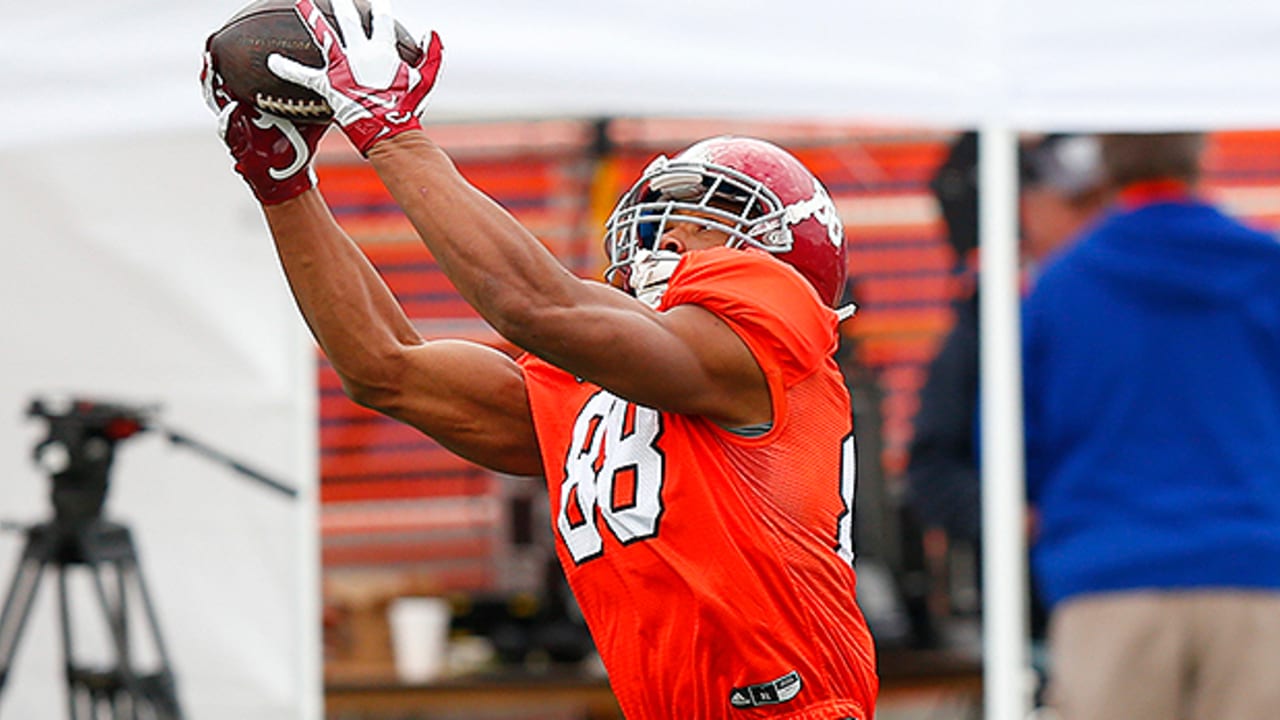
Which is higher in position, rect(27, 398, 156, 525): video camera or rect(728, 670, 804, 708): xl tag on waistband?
rect(27, 398, 156, 525): video camera

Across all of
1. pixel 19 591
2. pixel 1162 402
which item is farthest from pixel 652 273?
pixel 19 591

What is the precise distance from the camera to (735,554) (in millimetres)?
2502

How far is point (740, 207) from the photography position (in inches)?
105

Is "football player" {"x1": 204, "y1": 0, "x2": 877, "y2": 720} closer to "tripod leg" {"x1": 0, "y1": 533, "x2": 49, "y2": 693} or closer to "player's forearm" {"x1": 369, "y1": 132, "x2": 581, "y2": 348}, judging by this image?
"player's forearm" {"x1": 369, "y1": 132, "x2": 581, "y2": 348}

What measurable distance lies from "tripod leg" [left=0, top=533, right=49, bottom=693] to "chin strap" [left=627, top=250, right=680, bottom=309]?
2.02 metres

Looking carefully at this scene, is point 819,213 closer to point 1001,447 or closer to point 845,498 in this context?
point 845,498

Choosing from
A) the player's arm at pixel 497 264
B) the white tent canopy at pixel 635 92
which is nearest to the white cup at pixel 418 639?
the white tent canopy at pixel 635 92

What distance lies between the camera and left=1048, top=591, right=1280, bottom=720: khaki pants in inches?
156

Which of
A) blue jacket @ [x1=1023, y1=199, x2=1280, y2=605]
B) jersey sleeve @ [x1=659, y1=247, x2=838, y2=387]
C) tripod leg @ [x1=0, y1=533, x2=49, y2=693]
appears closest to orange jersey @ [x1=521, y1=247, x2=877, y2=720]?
jersey sleeve @ [x1=659, y1=247, x2=838, y2=387]

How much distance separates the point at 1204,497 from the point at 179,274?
2459 mm

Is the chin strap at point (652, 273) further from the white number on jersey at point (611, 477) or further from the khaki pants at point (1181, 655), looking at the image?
the khaki pants at point (1181, 655)

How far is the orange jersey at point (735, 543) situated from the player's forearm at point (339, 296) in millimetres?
427

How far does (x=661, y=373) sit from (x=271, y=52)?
2.13ft

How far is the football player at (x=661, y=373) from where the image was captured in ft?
7.57
